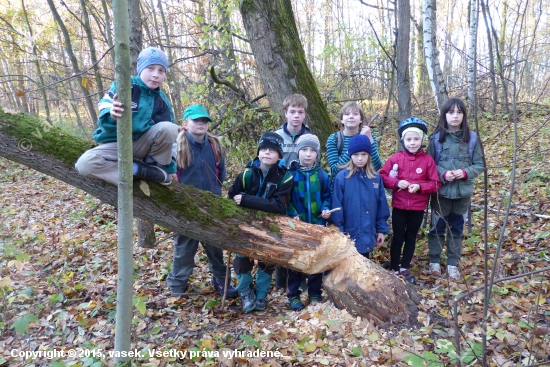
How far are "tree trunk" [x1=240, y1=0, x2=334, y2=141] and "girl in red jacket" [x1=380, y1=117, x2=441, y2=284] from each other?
123 cm

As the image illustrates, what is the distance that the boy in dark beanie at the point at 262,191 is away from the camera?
325cm

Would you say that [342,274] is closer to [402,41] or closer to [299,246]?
[299,246]

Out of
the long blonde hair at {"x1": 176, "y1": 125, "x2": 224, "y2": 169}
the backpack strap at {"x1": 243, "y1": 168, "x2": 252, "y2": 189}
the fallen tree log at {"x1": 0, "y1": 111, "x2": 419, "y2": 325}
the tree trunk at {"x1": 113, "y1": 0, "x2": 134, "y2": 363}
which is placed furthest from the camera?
the long blonde hair at {"x1": 176, "y1": 125, "x2": 224, "y2": 169}

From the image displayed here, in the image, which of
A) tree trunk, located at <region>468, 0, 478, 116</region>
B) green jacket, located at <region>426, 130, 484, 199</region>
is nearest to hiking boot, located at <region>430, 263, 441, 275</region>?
green jacket, located at <region>426, 130, 484, 199</region>

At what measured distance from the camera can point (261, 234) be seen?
320cm

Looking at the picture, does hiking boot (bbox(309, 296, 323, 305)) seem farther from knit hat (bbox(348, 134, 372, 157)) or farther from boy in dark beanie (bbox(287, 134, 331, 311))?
knit hat (bbox(348, 134, 372, 157))

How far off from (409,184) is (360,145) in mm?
705

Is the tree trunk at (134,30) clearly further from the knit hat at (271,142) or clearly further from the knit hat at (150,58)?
the knit hat at (271,142)

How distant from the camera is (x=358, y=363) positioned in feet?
8.45

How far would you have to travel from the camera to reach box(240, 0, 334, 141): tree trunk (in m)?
4.33

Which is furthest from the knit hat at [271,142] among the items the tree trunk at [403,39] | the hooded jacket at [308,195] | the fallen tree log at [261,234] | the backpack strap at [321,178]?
the tree trunk at [403,39]

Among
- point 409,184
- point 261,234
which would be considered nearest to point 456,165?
point 409,184

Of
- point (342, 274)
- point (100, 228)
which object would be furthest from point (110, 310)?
point (100, 228)

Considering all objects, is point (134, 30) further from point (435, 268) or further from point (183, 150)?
point (435, 268)
